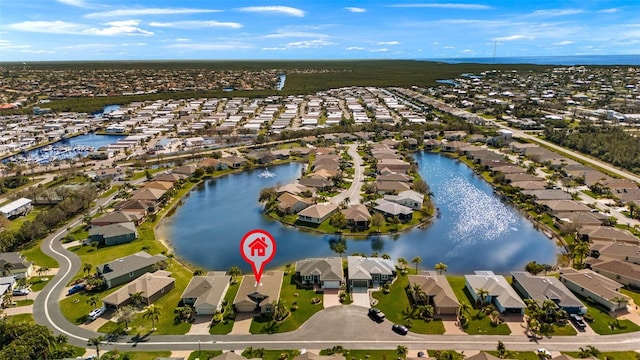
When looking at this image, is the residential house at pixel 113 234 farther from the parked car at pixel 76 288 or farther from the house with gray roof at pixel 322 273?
the house with gray roof at pixel 322 273

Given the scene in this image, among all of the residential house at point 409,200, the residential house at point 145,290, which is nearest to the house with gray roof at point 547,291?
the residential house at point 409,200

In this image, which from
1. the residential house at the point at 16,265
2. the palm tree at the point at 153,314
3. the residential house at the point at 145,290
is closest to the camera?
the palm tree at the point at 153,314

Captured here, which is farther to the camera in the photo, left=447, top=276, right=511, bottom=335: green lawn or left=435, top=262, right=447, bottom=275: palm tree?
left=435, top=262, right=447, bottom=275: palm tree

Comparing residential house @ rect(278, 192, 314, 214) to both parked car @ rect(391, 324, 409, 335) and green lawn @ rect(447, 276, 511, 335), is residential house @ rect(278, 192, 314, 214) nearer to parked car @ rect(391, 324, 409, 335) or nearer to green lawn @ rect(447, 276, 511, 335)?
green lawn @ rect(447, 276, 511, 335)

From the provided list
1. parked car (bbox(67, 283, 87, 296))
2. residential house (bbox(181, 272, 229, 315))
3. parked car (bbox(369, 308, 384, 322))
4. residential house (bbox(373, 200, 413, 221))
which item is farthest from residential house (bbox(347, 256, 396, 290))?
parked car (bbox(67, 283, 87, 296))

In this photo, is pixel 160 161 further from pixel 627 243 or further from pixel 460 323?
pixel 627 243
